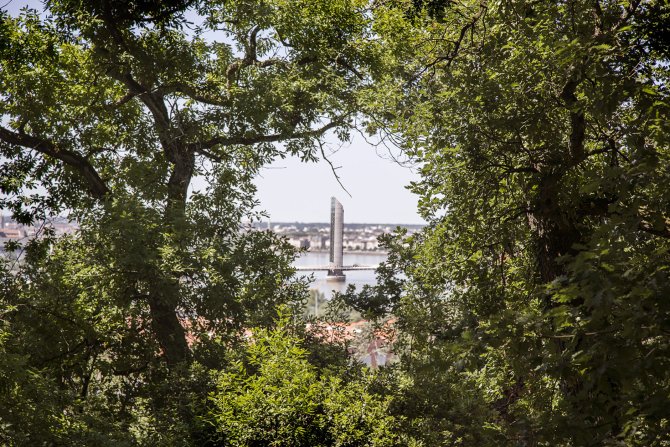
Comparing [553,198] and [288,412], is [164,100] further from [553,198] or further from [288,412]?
[553,198]

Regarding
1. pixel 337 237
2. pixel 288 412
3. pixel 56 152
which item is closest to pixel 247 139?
pixel 56 152

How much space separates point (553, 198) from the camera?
→ 6215 mm

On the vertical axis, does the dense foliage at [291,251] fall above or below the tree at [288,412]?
above

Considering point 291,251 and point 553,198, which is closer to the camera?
point 553,198

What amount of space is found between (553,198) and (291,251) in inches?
193

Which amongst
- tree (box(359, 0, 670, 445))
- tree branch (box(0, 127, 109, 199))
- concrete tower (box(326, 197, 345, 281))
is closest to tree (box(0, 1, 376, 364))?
tree branch (box(0, 127, 109, 199))

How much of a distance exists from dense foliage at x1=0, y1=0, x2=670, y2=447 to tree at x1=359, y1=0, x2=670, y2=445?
30 mm

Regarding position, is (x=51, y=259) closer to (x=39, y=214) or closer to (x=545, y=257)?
(x=39, y=214)

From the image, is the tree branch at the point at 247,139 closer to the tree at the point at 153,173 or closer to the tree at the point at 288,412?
the tree at the point at 153,173

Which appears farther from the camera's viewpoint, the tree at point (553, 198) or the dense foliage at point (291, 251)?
the dense foliage at point (291, 251)

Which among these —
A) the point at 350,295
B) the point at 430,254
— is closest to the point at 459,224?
the point at 430,254

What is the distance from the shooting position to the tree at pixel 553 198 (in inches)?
138

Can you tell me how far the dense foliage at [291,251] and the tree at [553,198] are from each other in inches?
1.2

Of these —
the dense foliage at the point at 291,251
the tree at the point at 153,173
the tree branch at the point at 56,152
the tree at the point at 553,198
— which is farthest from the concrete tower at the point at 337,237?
the tree at the point at 553,198
